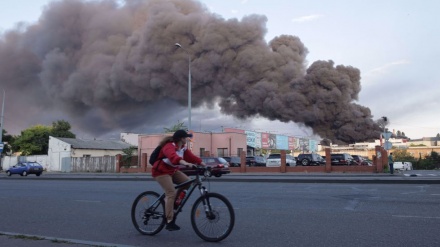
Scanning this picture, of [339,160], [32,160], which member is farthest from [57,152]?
[339,160]

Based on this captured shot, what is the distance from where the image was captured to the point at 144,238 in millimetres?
6316

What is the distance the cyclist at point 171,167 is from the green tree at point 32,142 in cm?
5895

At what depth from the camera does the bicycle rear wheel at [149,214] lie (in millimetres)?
6336

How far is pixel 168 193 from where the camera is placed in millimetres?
6086

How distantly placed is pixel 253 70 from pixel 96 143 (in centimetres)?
2416

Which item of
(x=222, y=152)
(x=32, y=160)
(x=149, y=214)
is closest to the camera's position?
(x=149, y=214)

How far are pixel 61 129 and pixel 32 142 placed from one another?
544cm

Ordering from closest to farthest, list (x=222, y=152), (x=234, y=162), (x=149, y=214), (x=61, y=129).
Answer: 1. (x=149, y=214)
2. (x=234, y=162)
3. (x=222, y=152)
4. (x=61, y=129)

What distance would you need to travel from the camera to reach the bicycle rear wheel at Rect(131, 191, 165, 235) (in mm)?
6336

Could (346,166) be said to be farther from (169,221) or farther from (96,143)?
(96,143)

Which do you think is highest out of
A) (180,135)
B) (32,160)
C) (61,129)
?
(61,129)

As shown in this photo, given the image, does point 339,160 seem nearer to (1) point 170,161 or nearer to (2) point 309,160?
(2) point 309,160

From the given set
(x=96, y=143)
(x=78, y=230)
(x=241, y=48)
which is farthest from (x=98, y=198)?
(x=96, y=143)

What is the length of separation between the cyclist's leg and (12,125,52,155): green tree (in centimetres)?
5895
